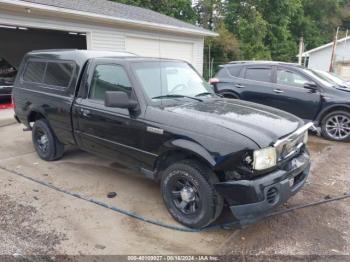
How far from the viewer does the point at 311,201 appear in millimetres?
4215

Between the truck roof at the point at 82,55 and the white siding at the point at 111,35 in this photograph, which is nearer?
the truck roof at the point at 82,55

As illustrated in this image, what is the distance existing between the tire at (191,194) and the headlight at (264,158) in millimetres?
455

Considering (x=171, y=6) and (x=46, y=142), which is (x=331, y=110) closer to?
(x=46, y=142)

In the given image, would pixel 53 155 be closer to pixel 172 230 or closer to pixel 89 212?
pixel 89 212

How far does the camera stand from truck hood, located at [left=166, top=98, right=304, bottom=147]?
127 inches

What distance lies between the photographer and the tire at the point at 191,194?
3291 millimetres

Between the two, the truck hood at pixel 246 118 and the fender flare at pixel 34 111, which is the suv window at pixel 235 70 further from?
the fender flare at pixel 34 111

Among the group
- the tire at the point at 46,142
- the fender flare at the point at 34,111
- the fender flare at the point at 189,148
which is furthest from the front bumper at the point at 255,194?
the fender flare at the point at 34,111

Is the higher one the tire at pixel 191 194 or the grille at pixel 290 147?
the grille at pixel 290 147

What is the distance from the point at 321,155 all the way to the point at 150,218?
13.0 feet

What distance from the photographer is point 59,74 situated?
16.5 ft

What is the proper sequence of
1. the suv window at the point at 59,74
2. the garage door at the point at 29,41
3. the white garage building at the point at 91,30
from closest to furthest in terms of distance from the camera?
1. the suv window at the point at 59,74
2. the white garage building at the point at 91,30
3. the garage door at the point at 29,41

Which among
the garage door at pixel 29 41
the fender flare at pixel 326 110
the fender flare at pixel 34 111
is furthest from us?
the garage door at pixel 29 41

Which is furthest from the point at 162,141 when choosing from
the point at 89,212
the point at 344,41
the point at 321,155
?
the point at 344,41
